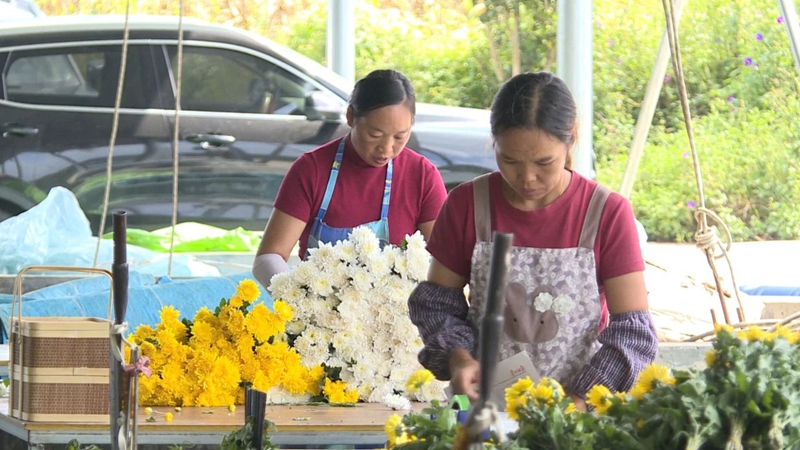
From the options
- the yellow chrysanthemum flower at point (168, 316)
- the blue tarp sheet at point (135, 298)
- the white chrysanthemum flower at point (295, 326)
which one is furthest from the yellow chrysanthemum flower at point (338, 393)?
the blue tarp sheet at point (135, 298)

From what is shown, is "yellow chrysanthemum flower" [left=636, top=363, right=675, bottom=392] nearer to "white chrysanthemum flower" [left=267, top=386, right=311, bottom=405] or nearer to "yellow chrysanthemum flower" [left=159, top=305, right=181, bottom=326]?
"white chrysanthemum flower" [left=267, top=386, right=311, bottom=405]

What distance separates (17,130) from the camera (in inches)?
235

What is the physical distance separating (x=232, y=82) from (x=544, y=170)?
A: 4.34 metres

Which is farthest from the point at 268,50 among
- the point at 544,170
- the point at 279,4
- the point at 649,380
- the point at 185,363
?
the point at 279,4

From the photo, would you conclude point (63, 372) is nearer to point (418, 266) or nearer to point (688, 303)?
point (418, 266)

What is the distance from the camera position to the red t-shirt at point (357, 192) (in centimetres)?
302

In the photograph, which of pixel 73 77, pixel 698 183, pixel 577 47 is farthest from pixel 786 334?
pixel 73 77

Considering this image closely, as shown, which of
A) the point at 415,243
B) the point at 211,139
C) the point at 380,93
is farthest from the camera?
the point at 211,139

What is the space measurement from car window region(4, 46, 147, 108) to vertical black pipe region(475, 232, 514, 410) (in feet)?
17.3

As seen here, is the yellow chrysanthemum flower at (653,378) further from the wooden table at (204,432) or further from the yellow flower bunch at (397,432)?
the wooden table at (204,432)

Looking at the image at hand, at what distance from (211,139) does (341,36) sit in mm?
847

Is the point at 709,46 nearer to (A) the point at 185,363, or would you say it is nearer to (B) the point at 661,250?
(B) the point at 661,250

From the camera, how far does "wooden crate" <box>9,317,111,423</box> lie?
92.4 inches

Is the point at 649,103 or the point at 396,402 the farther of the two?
the point at 649,103
